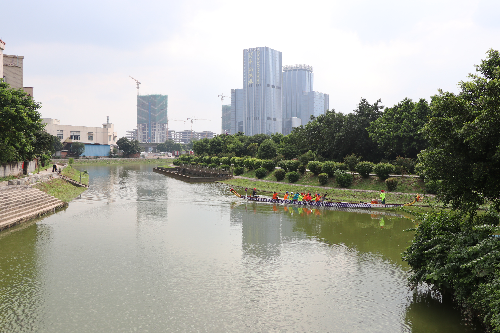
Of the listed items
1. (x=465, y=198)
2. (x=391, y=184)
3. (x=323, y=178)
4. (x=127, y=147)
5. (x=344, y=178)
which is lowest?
(x=391, y=184)

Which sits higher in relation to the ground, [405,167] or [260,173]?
[405,167]

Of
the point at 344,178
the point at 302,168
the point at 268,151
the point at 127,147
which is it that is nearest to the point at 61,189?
the point at 302,168

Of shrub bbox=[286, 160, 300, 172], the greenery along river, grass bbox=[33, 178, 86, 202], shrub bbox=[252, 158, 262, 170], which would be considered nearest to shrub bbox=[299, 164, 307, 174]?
shrub bbox=[286, 160, 300, 172]

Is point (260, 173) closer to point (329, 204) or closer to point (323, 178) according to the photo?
point (323, 178)

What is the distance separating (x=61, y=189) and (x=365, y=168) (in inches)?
1491

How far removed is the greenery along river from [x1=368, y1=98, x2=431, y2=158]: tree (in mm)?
20938

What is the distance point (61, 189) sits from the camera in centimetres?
4831

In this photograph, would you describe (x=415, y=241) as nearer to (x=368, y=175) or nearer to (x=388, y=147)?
(x=368, y=175)

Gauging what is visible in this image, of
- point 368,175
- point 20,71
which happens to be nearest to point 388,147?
point 368,175

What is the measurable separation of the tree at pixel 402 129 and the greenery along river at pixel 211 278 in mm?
20938

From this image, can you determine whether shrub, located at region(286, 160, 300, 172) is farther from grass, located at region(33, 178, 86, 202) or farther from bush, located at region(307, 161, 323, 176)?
grass, located at region(33, 178, 86, 202)

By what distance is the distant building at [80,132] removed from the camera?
142m

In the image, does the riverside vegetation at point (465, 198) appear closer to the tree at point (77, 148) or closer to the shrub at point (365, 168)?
the shrub at point (365, 168)

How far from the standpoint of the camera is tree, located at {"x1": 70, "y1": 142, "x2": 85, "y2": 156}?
135875 mm
